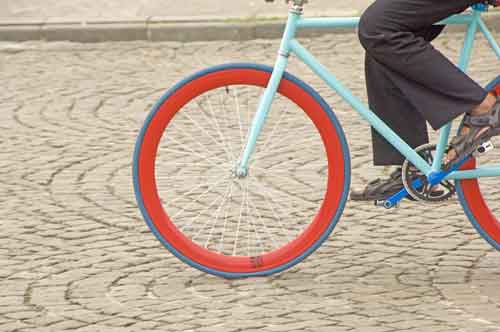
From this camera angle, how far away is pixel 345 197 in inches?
239

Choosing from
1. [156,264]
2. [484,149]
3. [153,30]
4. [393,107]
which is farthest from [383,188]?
[153,30]

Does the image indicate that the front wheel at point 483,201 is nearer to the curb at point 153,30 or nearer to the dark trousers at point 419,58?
the dark trousers at point 419,58

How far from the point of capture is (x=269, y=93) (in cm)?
596

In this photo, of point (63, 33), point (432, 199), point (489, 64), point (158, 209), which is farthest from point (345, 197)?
point (63, 33)

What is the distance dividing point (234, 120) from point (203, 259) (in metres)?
0.76

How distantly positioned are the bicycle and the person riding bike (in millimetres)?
89

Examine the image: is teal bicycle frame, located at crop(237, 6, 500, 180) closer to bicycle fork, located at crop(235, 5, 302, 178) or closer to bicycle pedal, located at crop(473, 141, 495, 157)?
bicycle fork, located at crop(235, 5, 302, 178)

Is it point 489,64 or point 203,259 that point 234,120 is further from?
point 489,64

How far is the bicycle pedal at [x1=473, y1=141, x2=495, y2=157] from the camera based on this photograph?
5.86 m

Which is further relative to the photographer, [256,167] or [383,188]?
[256,167]

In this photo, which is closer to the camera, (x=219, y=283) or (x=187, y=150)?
(x=219, y=283)

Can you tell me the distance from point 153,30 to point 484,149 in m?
6.60

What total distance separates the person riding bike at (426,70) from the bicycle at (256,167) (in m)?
0.09

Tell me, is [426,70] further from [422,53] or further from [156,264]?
[156,264]
